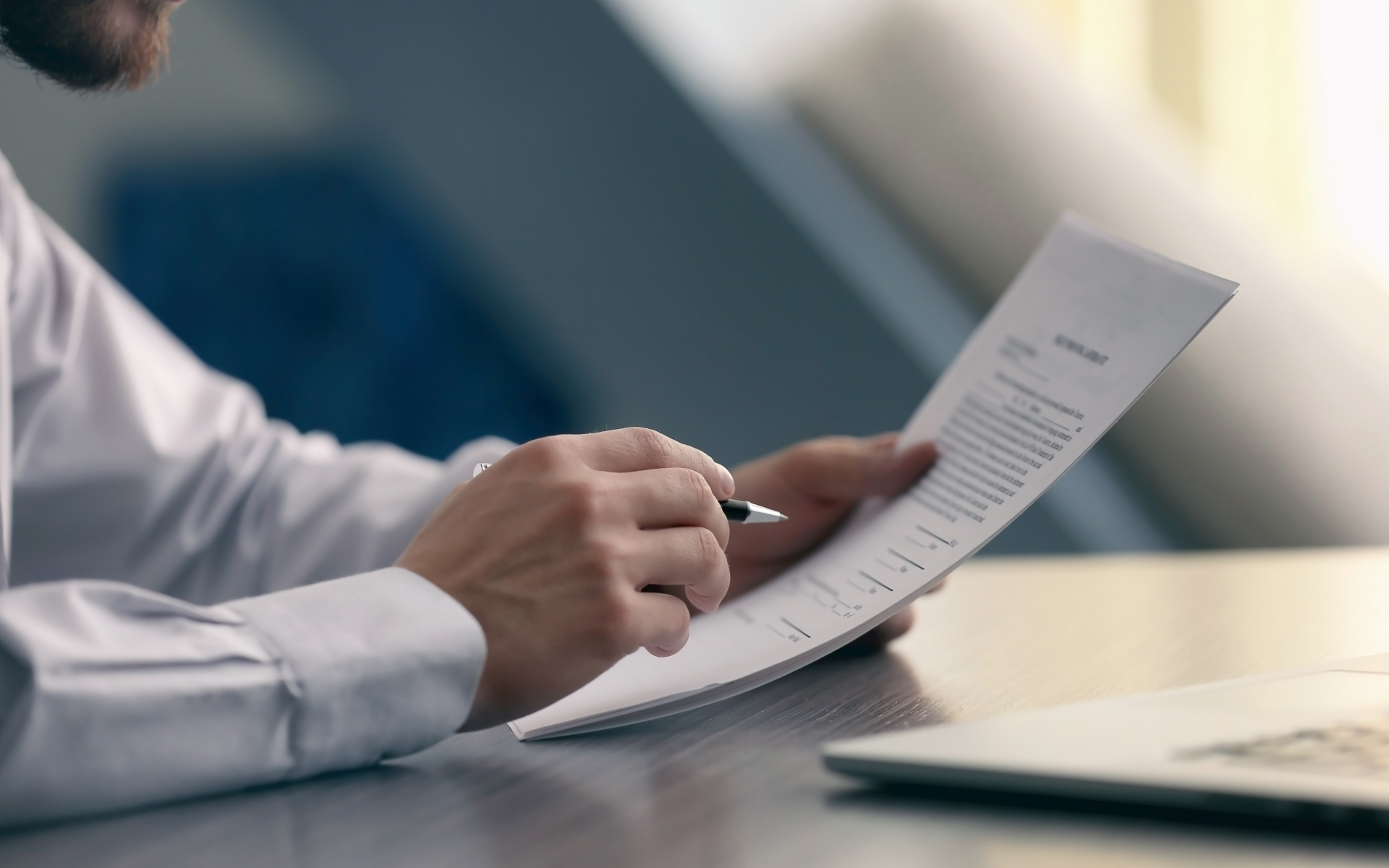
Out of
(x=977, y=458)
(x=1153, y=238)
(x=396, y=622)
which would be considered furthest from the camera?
(x=1153, y=238)

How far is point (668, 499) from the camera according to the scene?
46 cm

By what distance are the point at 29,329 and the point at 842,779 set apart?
2.45 feet

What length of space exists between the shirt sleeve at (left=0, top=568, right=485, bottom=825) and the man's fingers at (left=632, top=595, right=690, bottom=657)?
64mm

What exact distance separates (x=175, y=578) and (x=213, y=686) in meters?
0.51

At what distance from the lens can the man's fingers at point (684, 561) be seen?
446mm

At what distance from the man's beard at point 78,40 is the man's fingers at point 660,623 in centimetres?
60

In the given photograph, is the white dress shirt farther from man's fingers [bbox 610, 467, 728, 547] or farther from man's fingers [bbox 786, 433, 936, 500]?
man's fingers [bbox 786, 433, 936, 500]

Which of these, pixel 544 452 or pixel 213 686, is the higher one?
pixel 544 452

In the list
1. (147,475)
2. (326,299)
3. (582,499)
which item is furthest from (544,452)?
(326,299)

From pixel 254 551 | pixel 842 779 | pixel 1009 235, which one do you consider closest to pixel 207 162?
pixel 1009 235

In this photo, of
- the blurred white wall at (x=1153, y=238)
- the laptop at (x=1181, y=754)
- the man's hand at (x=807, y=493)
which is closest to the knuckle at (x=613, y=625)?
the laptop at (x=1181, y=754)

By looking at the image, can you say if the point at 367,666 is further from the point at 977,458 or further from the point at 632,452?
the point at 977,458

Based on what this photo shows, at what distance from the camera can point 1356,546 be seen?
5.08 ft

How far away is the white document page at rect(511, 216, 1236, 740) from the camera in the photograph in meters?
0.47
